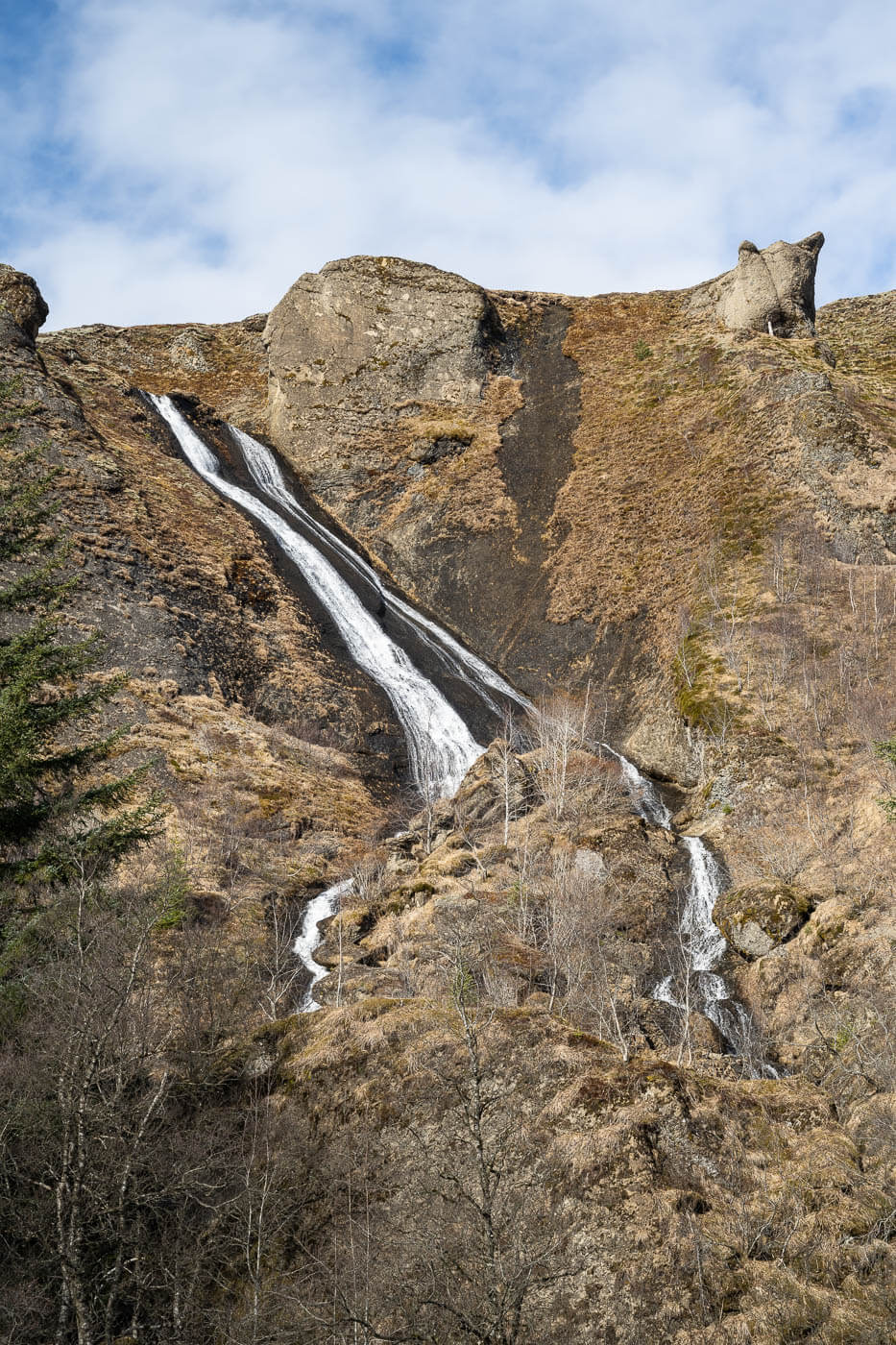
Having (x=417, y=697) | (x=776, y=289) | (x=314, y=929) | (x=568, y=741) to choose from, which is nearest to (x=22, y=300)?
(x=417, y=697)

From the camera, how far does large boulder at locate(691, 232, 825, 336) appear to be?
2677 inches

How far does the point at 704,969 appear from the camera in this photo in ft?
84.3

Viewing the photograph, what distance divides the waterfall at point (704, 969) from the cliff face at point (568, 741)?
45cm

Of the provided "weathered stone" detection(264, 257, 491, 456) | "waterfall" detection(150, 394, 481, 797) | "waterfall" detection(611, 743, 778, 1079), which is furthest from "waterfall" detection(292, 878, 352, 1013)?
"weathered stone" detection(264, 257, 491, 456)

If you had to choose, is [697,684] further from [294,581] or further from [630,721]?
A: [294,581]

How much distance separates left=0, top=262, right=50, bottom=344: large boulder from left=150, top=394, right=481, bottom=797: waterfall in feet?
31.4

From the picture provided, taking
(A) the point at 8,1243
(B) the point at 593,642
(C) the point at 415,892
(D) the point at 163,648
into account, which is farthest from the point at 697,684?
(A) the point at 8,1243

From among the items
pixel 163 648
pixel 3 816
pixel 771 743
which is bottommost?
pixel 771 743

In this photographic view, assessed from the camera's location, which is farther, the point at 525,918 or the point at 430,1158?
the point at 525,918

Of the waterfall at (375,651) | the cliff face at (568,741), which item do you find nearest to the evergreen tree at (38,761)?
the cliff face at (568,741)

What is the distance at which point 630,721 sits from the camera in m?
44.2

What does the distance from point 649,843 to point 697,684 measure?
40.7 ft

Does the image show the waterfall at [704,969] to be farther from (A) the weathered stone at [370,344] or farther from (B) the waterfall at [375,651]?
(A) the weathered stone at [370,344]

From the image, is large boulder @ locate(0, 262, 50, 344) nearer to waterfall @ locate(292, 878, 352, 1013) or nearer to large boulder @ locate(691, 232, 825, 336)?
waterfall @ locate(292, 878, 352, 1013)
